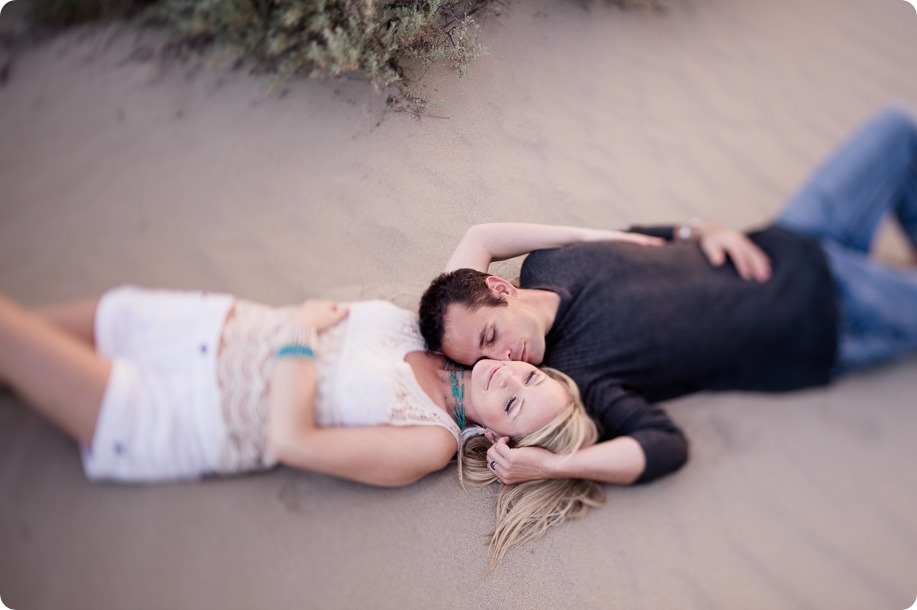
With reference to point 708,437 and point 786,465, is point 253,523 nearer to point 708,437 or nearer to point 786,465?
point 708,437

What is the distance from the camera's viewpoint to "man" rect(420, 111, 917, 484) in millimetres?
1639

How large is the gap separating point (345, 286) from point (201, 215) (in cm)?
37

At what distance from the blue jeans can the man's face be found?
843 mm

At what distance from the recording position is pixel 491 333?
5.44 ft

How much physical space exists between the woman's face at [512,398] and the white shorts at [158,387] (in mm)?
651

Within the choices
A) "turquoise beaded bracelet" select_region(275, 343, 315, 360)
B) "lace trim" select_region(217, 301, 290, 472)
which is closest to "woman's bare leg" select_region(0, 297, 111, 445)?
"lace trim" select_region(217, 301, 290, 472)

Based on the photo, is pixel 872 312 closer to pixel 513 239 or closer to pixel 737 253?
pixel 737 253

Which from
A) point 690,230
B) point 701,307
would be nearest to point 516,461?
point 701,307

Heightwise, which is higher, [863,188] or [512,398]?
[863,188]

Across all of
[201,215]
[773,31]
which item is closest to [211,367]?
[201,215]

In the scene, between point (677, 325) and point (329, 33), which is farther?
point (677, 325)

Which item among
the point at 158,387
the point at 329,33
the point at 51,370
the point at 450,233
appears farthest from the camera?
the point at 450,233

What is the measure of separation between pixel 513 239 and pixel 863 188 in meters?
1.03

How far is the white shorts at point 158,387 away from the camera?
1170 millimetres
